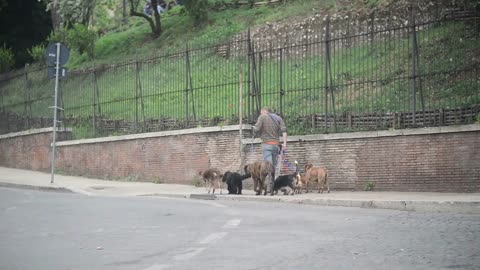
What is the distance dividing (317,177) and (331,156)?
3.00 feet

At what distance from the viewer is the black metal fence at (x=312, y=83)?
1569 cm

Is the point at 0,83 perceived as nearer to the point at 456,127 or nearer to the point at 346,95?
the point at 346,95

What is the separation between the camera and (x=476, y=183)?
46.2 ft

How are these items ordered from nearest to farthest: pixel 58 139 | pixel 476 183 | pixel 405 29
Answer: pixel 476 183 → pixel 405 29 → pixel 58 139

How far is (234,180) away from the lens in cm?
1614

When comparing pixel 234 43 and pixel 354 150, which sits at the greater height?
pixel 234 43

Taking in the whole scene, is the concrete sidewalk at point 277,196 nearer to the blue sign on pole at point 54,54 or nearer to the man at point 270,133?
the man at point 270,133

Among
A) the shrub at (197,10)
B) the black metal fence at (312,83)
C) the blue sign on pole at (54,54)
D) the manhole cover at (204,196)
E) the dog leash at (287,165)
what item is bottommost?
the manhole cover at (204,196)

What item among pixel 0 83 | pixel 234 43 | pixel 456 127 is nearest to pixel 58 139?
pixel 0 83

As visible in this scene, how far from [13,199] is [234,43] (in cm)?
715

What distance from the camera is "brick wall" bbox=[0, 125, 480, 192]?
14.4 metres

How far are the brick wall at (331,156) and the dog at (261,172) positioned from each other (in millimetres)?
1410

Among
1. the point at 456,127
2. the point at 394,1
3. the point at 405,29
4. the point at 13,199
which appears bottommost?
the point at 13,199

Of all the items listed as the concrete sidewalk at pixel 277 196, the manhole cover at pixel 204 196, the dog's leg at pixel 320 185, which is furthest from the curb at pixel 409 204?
the manhole cover at pixel 204 196
